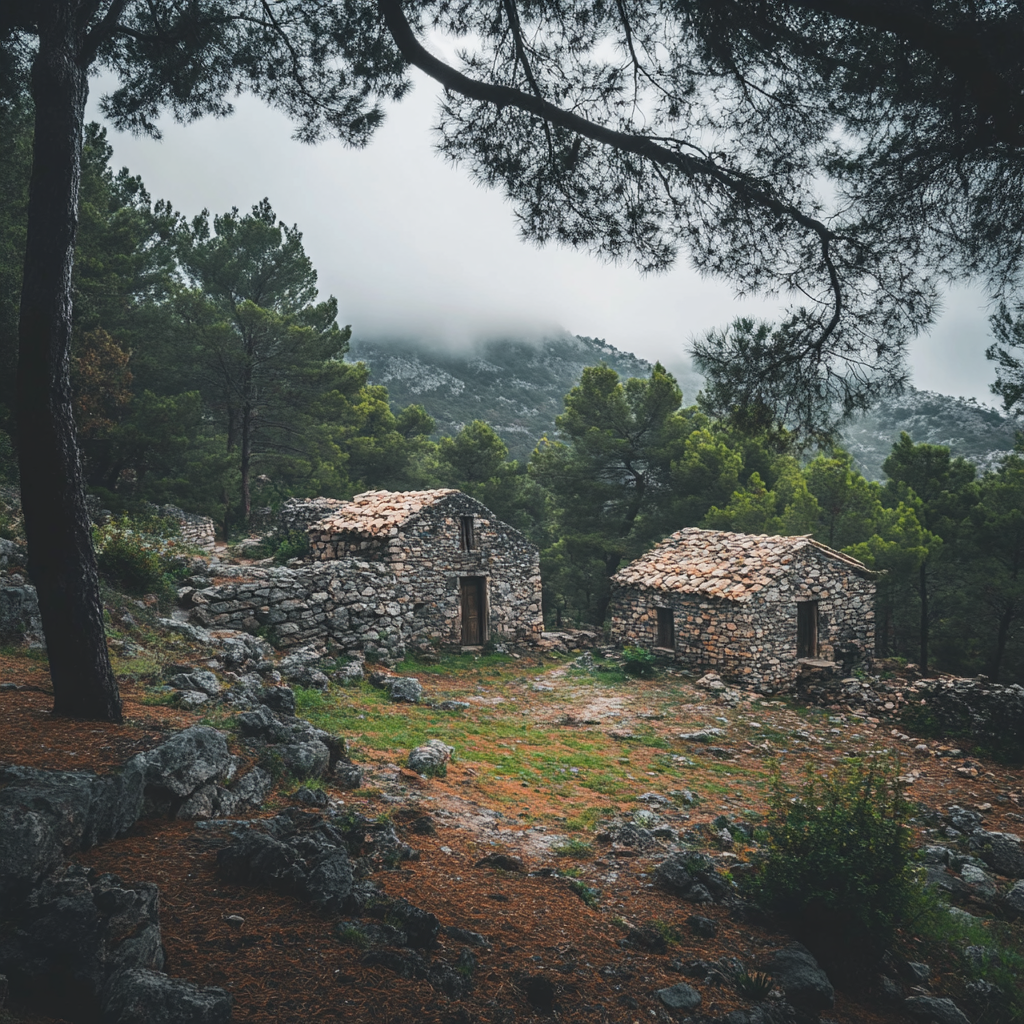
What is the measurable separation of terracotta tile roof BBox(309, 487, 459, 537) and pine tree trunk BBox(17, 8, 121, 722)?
9128mm

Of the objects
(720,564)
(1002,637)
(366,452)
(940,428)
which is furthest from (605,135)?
(940,428)

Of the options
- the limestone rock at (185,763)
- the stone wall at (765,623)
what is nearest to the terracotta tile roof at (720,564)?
the stone wall at (765,623)

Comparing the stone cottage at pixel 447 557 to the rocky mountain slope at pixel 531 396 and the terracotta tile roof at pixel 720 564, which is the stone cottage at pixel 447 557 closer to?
the terracotta tile roof at pixel 720 564

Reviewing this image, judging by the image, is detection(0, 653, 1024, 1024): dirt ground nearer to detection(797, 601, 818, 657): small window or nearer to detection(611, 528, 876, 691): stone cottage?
detection(611, 528, 876, 691): stone cottage

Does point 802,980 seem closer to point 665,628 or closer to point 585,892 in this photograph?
point 585,892

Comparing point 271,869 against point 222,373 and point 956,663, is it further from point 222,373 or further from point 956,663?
point 222,373

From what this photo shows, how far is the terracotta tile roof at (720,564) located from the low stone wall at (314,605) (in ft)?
21.9

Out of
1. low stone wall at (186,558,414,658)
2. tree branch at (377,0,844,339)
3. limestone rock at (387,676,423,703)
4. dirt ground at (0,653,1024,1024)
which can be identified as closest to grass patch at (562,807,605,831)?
dirt ground at (0,653,1024,1024)

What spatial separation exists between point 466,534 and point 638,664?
538 cm

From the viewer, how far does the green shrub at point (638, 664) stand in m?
14.6

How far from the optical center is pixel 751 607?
1386cm

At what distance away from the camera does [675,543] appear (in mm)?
17891

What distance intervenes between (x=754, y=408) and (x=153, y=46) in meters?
6.72

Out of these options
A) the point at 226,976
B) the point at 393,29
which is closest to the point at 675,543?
the point at 393,29
